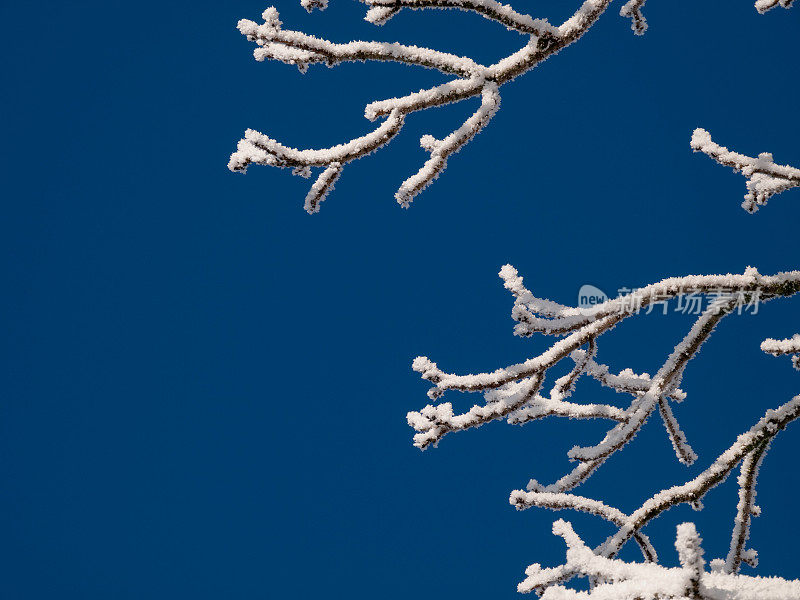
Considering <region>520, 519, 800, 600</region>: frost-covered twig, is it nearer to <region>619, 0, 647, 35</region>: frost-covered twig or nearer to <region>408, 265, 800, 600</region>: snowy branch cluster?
<region>408, 265, 800, 600</region>: snowy branch cluster

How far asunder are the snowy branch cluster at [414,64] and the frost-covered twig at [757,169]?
671mm

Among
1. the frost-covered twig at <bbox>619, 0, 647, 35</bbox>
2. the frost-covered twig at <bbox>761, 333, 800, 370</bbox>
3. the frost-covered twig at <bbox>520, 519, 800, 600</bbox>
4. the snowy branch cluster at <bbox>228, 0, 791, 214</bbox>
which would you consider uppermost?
the frost-covered twig at <bbox>619, 0, 647, 35</bbox>

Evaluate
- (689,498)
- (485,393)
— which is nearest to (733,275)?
(689,498)

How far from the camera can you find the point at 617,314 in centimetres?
206

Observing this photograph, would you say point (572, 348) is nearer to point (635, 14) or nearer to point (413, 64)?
point (413, 64)

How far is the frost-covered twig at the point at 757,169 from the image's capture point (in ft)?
7.25

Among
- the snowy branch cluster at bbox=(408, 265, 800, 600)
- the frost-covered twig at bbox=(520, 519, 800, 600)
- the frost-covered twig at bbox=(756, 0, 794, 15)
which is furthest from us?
the frost-covered twig at bbox=(756, 0, 794, 15)

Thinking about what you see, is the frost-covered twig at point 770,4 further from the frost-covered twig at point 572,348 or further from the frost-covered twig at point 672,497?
the frost-covered twig at point 672,497

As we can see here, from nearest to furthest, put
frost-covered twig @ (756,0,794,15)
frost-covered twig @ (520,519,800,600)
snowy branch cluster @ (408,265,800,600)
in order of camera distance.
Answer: frost-covered twig @ (520,519,800,600), snowy branch cluster @ (408,265,800,600), frost-covered twig @ (756,0,794,15)

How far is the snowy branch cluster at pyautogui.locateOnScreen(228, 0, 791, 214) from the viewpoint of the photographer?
204cm

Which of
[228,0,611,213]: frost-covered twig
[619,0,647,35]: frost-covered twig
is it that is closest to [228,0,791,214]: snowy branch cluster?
[228,0,611,213]: frost-covered twig

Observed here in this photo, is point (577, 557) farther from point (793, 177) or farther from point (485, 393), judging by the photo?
point (793, 177)

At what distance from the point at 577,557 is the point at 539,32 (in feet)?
5.83

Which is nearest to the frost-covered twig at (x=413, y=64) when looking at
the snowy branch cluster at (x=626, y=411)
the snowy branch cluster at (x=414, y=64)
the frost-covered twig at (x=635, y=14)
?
the snowy branch cluster at (x=414, y=64)
